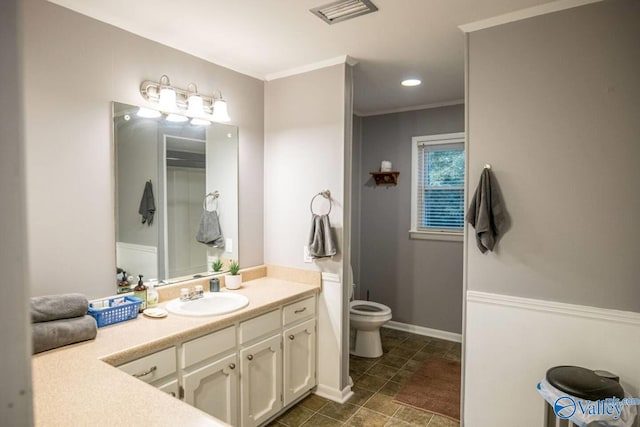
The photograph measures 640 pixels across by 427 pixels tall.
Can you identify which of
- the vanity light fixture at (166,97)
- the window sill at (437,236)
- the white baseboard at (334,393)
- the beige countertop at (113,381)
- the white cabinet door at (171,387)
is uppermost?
the vanity light fixture at (166,97)

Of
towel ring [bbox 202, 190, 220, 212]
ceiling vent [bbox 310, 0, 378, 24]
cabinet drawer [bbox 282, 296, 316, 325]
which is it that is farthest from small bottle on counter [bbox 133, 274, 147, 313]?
ceiling vent [bbox 310, 0, 378, 24]

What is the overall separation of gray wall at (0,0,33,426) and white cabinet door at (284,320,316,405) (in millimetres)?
2254

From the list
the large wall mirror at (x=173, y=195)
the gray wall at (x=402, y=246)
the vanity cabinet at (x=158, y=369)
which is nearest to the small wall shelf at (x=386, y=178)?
the gray wall at (x=402, y=246)

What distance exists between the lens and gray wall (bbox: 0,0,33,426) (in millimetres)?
387

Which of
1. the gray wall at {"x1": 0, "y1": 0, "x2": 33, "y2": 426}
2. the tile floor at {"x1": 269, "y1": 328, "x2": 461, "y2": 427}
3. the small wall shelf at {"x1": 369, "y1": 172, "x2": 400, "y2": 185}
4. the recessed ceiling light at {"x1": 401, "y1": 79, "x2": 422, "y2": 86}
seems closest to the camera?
the gray wall at {"x1": 0, "y1": 0, "x2": 33, "y2": 426}

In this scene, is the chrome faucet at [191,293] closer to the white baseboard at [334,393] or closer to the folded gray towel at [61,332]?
the folded gray towel at [61,332]

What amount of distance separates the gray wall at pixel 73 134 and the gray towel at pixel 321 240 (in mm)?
1294

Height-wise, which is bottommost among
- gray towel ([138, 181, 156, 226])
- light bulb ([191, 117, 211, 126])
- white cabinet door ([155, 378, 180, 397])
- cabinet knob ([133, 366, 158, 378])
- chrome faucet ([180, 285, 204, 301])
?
white cabinet door ([155, 378, 180, 397])

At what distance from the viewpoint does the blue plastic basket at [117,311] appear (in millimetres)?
1924

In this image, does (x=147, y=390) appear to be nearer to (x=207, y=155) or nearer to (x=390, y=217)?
(x=207, y=155)

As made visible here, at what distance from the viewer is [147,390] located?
1303 millimetres

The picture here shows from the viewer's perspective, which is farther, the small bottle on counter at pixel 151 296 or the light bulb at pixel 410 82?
the light bulb at pixel 410 82

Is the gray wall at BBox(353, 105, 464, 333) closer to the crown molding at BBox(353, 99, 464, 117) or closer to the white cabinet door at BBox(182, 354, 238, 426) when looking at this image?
the crown molding at BBox(353, 99, 464, 117)

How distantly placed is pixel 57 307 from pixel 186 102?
1.47 m
